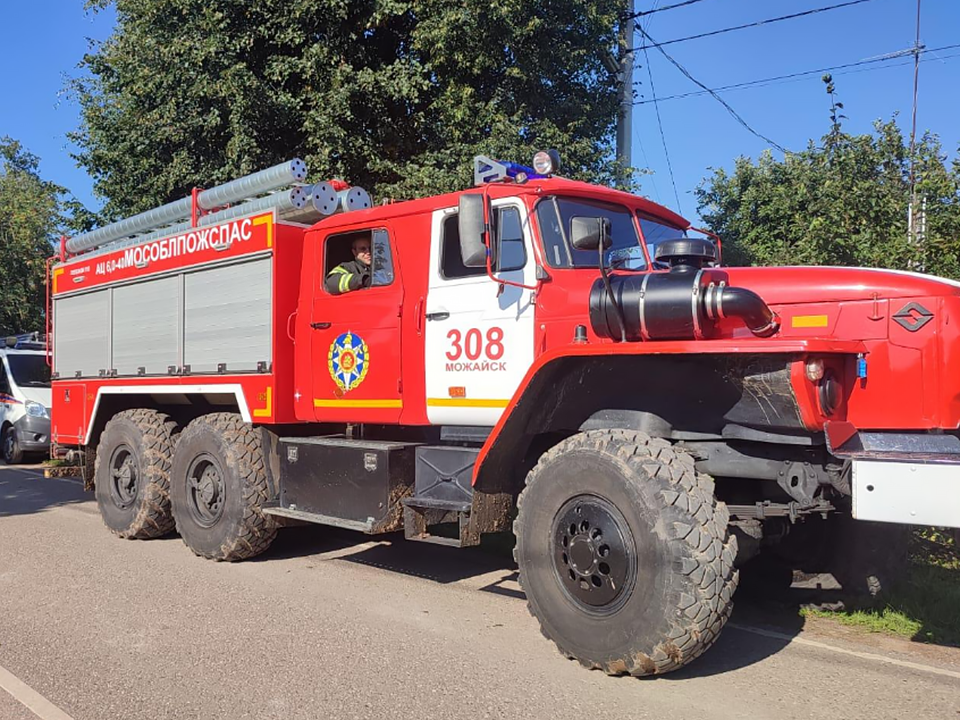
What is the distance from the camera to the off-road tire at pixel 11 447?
1553 centimetres

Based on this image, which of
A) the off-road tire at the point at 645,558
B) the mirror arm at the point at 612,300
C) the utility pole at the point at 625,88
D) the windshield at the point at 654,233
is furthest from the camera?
Result: the utility pole at the point at 625,88

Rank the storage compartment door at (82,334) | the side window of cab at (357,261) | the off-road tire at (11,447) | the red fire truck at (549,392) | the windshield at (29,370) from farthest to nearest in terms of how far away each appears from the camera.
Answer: the windshield at (29,370)
the off-road tire at (11,447)
the storage compartment door at (82,334)
the side window of cab at (357,261)
the red fire truck at (549,392)

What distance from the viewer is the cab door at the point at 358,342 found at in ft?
20.3

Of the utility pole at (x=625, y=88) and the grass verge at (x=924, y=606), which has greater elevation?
the utility pole at (x=625, y=88)

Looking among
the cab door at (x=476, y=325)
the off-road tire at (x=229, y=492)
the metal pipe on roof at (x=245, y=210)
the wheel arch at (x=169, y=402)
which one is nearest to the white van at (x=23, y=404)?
the wheel arch at (x=169, y=402)

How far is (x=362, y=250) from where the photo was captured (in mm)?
6633

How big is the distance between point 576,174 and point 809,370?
790 centimetres

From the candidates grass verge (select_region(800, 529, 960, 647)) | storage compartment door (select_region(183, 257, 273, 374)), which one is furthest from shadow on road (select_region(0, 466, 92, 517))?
grass verge (select_region(800, 529, 960, 647))

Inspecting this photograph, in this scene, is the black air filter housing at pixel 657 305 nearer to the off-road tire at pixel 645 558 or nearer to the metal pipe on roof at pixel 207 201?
the off-road tire at pixel 645 558

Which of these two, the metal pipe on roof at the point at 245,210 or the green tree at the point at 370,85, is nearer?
the metal pipe on roof at the point at 245,210

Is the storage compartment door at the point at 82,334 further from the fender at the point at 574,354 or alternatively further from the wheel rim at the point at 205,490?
the fender at the point at 574,354

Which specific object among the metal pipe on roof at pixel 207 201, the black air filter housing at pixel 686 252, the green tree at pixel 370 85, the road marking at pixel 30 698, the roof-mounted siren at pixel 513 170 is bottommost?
the road marking at pixel 30 698

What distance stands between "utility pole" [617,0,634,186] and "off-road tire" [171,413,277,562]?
26.7ft

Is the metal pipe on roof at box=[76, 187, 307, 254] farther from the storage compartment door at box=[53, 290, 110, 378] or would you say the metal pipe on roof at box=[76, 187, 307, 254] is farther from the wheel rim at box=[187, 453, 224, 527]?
the wheel rim at box=[187, 453, 224, 527]
